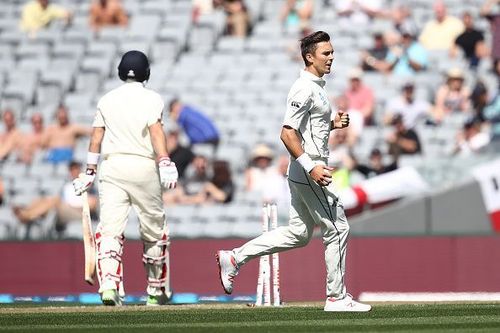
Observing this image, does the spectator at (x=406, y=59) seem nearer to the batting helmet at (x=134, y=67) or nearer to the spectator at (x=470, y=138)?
the spectator at (x=470, y=138)

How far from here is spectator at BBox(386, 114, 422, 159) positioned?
18.8 m

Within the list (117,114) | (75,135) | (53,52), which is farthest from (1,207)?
(117,114)

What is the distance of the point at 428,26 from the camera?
70.8 ft

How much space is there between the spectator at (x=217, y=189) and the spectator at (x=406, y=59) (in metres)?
3.16

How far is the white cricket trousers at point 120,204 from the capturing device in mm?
12539

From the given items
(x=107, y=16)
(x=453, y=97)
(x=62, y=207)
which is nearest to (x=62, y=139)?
(x=62, y=207)

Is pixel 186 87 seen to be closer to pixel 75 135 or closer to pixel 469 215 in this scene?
pixel 75 135

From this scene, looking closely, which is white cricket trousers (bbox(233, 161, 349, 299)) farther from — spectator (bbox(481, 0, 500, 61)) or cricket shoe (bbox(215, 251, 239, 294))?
spectator (bbox(481, 0, 500, 61))

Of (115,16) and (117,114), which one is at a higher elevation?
(115,16)

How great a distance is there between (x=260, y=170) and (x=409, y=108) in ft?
7.23

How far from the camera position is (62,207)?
1952 centimetres

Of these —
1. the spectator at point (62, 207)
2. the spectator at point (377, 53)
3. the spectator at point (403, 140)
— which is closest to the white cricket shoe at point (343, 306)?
the spectator at point (403, 140)

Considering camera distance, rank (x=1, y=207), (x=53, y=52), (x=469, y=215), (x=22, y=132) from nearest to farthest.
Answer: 1. (x=469, y=215)
2. (x=1, y=207)
3. (x=22, y=132)
4. (x=53, y=52)

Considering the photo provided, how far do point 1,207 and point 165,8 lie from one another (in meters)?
5.48
